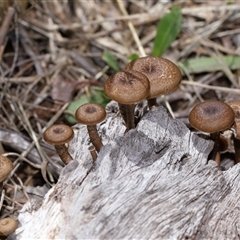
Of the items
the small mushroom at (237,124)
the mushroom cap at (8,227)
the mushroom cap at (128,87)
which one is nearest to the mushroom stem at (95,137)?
the mushroom cap at (128,87)

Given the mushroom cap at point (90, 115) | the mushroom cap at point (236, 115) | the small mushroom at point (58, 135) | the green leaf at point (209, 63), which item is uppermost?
the mushroom cap at point (90, 115)

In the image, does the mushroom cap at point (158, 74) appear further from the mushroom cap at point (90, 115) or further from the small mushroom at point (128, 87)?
the mushroom cap at point (90, 115)

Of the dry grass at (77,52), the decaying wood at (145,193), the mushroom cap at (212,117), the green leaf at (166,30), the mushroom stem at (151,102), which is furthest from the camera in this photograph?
the green leaf at (166,30)

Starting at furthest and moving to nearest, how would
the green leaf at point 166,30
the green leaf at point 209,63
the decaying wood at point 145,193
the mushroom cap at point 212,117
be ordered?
the green leaf at point 209,63
the green leaf at point 166,30
the mushroom cap at point 212,117
the decaying wood at point 145,193

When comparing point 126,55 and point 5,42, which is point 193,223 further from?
point 5,42

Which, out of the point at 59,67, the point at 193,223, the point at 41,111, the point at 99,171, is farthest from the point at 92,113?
the point at 59,67

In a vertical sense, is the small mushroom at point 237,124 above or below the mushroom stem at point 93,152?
below
